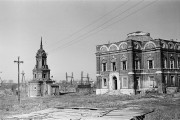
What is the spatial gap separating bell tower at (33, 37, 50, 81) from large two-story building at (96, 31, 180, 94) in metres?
12.7

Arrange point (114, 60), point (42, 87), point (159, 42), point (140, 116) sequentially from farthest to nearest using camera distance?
point (42, 87)
point (114, 60)
point (159, 42)
point (140, 116)

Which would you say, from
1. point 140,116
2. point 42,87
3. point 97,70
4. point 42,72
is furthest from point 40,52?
point 140,116

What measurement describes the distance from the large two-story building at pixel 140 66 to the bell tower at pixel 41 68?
12692mm

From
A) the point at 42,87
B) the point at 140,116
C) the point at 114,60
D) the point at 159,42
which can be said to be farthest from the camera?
the point at 42,87

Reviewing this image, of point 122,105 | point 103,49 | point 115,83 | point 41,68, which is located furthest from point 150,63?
point 41,68

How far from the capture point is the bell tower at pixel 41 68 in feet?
149

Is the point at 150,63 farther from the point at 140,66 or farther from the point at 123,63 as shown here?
the point at 123,63

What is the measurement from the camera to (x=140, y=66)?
3688 cm

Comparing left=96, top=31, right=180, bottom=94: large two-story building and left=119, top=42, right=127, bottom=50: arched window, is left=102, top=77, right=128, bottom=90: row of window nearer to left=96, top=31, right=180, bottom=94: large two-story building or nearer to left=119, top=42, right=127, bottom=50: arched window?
left=96, top=31, right=180, bottom=94: large two-story building

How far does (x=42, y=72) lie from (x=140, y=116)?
35.6 meters

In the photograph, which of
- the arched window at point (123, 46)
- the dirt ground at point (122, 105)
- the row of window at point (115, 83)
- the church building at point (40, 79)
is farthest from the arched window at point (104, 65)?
the church building at point (40, 79)

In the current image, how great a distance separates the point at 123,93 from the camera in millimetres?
36094

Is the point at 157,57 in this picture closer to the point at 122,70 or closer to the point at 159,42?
the point at 159,42

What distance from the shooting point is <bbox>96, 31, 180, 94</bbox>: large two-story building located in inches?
1395
